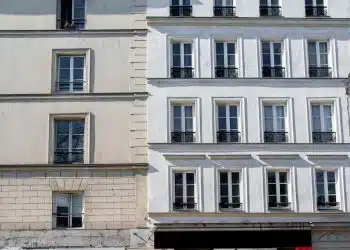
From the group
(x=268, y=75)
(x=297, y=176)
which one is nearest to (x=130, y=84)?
(x=268, y=75)

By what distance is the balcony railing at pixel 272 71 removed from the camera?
26000mm

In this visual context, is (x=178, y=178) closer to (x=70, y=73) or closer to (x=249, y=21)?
(x=70, y=73)

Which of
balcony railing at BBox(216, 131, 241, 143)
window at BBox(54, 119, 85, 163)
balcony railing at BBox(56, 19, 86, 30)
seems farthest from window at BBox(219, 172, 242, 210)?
balcony railing at BBox(56, 19, 86, 30)

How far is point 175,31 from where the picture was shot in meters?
26.1

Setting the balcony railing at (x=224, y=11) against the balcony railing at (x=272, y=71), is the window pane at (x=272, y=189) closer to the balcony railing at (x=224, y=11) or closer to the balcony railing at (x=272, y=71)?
the balcony railing at (x=272, y=71)

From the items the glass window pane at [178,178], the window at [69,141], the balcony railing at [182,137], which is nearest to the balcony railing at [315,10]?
the balcony railing at [182,137]

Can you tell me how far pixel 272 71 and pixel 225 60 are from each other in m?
1.87

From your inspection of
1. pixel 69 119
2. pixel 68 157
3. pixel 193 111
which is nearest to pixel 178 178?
pixel 193 111

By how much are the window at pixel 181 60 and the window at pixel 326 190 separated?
627cm

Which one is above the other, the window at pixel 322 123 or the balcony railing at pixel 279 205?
the window at pixel 322 123

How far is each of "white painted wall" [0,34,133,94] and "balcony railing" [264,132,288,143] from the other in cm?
561

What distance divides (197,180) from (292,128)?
411cm

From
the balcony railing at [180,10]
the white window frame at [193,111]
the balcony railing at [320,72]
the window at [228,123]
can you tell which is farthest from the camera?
the balcony railing at [180,10]

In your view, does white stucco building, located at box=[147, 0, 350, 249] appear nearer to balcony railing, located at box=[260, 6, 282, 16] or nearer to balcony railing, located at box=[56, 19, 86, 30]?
balcony railing, located at box=[260, 6, 282, 16]
